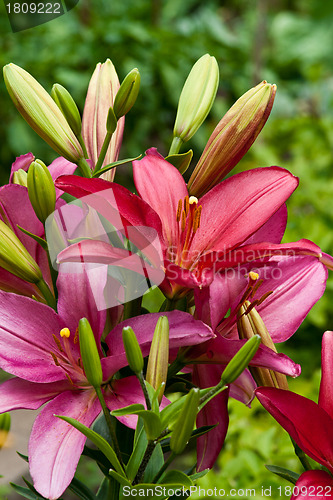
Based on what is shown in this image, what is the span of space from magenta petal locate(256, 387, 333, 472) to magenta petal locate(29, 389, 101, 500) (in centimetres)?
11

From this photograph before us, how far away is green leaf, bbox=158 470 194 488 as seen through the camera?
359 millimetres

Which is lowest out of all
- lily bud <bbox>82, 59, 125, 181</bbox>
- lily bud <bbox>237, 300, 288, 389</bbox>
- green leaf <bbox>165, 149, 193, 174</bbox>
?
lily bud <bbox>237, 300, 288, 389</bbox>

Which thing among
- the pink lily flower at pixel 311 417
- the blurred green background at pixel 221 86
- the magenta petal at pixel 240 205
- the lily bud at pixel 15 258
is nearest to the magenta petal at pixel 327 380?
the pink lily flower at pixel 311 417

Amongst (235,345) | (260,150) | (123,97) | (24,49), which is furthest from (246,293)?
(24,49)

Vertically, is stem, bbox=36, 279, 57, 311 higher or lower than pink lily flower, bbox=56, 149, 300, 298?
lower

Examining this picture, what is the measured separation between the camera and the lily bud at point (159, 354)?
35cm

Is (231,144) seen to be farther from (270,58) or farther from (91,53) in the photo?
(270,58)

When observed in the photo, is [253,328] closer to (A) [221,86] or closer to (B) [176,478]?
(B) [176,478]

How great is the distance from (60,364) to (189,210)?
139 mm

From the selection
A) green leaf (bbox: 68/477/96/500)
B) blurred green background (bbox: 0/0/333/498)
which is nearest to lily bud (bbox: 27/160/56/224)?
green leaf (bbox: 68/477/96/500)

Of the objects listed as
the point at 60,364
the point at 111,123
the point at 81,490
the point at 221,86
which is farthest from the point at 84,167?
the point at 221,86

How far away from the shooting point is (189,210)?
1.39 ft

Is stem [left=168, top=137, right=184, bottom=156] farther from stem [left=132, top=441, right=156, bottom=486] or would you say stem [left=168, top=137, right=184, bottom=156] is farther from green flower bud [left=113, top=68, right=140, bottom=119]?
stem [left=132, top=441, right=156, bottom=486]

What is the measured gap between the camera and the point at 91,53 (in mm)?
2617
